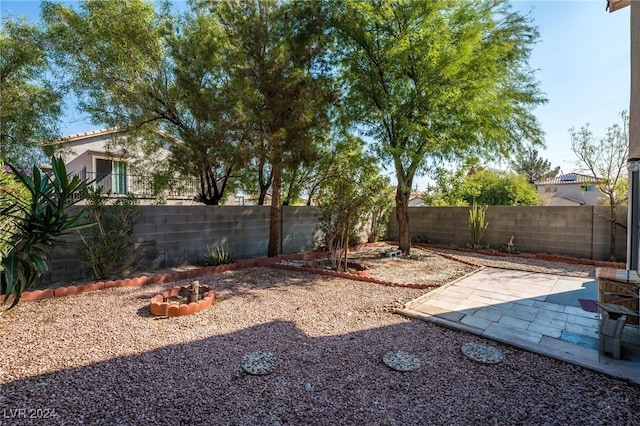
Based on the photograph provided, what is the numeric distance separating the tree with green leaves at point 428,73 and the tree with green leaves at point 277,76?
1129 millimetres

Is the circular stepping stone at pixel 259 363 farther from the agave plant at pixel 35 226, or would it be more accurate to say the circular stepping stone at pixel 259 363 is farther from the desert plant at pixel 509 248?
the desert plant at pixel 509 248

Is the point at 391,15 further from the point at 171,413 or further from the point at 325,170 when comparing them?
the point at 171,413

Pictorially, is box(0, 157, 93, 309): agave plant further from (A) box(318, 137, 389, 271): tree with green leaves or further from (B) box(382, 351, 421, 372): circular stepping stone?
(A) box(318, 137, 389, 271): tree with green leaves

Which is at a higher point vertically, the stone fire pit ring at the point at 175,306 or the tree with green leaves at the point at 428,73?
the tree with green leaves at the point at 428,73

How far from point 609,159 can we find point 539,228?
2.42 m

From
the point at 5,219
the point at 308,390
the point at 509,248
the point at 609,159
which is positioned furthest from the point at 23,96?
the point at 609,159

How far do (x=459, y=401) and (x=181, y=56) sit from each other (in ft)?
26.8

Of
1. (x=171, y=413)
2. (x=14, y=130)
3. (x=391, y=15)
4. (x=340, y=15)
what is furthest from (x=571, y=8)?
(x=14, y=130)

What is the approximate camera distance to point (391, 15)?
738 cm

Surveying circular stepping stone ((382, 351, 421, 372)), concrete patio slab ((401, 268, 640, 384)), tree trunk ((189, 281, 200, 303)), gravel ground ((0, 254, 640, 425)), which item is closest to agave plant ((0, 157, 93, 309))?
gravel ground ((0, 254, 640, 425))

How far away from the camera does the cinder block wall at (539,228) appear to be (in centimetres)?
815

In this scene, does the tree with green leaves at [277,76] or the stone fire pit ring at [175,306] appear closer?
the stone fire pit ring at [175,306]

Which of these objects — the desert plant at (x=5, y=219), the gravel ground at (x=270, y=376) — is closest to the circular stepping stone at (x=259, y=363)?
the gravel ground at (x=270, y=376)

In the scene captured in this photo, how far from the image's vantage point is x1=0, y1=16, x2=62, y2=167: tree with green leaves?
8.30m
